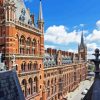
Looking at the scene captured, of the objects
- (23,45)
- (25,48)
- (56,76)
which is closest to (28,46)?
(25,48)

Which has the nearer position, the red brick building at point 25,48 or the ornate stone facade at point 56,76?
the red brick building at point 25,48

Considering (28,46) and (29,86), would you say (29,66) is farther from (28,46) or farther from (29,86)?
(28,46)

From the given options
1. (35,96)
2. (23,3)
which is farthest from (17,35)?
(35,96)

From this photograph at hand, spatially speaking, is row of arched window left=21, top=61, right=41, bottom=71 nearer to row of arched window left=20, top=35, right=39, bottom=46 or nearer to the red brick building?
the red brick building

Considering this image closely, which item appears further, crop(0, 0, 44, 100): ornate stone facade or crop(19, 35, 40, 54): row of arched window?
crop(19, 35, 40, 54): row of arched window

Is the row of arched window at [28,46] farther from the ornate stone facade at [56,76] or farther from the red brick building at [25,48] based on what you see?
the ornate stone facade at [56,76]

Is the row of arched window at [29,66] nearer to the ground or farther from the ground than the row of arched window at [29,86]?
farther from the ground

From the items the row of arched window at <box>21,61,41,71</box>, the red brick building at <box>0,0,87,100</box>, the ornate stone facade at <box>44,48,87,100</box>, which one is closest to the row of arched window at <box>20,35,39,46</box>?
the red brick building at <box>0,0,87,100</box>

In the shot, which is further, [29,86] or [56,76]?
[56,76]

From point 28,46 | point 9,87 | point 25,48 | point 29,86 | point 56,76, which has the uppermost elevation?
point 28,46

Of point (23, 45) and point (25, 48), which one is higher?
point (23, 45)

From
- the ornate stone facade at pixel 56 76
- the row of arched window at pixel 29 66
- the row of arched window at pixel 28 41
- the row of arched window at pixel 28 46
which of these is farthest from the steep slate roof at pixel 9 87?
the ornate stone facade at pixel 56 76

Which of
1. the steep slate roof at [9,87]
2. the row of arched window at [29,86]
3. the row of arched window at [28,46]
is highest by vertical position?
the row of arched window at [28,46]

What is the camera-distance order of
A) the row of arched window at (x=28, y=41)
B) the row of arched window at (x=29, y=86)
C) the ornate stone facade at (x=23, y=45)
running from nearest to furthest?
the ornate stone facade at (x=23, y=45), the row of arched window at (x=29, y=86), the row of arched window at (x=28, y=41)
